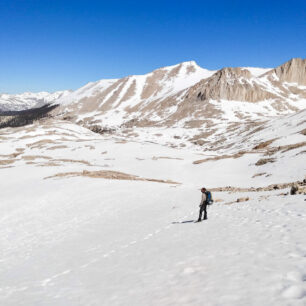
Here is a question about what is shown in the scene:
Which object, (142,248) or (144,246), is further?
(144,246)

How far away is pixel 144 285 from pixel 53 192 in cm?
2399

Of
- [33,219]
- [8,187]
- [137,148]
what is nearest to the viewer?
[33,219]

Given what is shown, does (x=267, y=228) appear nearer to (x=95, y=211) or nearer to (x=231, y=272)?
(x=231, y=272)

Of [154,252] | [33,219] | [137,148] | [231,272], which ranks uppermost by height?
[137,148]

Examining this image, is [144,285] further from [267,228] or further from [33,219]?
[33,219]

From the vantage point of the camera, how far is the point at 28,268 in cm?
1176

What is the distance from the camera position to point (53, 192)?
95.7ft

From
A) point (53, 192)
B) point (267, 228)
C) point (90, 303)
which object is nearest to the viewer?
point (90, 303)

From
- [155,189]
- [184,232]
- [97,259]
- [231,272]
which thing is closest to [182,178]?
[155,189]

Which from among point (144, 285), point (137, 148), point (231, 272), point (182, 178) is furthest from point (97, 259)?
point (137, 148)

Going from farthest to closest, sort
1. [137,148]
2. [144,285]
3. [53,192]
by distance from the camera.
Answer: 1. [137,148]
2. [53,192]
3. [144,285]

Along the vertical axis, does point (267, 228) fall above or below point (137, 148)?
below

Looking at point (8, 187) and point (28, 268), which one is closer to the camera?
point (28, 268)

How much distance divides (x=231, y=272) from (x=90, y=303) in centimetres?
386
